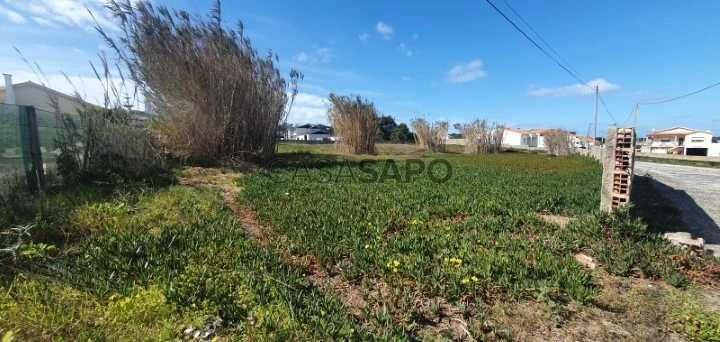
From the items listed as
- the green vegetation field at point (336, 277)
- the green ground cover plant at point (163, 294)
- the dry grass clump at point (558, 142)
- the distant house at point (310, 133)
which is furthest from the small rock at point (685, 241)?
the distant house at point (310, 133)

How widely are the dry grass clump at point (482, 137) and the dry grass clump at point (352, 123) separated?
12.1 metres

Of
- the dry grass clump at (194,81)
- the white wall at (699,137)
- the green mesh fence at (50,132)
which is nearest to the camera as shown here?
the green mesh fence at (50,132)

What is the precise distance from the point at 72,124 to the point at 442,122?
2548 centimetres

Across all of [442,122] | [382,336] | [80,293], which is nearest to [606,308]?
[382,336]

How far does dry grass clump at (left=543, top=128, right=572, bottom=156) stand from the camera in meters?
30.5

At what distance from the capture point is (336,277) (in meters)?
2.90

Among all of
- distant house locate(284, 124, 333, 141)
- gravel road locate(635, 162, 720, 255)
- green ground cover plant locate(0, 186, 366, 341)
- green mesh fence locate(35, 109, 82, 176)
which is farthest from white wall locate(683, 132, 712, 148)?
green mesh fence locate(35, 109, 82, 176)

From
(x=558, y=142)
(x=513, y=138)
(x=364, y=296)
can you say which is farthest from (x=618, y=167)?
(x=513, y=138)

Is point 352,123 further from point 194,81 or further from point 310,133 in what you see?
point 310,133

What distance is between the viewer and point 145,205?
4.51 metres

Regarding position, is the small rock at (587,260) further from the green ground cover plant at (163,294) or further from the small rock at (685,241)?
the green ground cover plant at (163,294)

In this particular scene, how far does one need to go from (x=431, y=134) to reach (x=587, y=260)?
25.5 metres

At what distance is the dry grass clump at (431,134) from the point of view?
A: 92.6ft

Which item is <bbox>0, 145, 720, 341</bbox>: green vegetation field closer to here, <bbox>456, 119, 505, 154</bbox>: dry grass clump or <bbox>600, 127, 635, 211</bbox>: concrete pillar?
<bbox>600, 127, 635, 211</bbox>: concrete pillar
